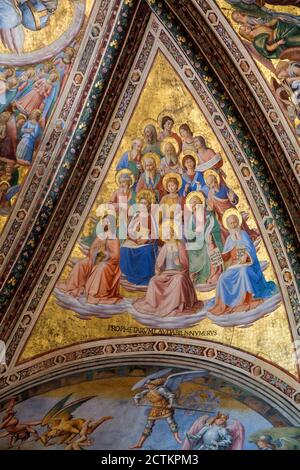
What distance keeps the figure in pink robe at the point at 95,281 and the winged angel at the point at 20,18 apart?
274 cm

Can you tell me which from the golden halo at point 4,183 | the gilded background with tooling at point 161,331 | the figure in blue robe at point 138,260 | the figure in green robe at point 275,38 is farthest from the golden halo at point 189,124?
the golden halo at point 4,183

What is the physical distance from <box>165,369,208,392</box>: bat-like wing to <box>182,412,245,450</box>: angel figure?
0.57m

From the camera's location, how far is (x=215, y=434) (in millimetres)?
15445

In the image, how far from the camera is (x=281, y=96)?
15.6 metres

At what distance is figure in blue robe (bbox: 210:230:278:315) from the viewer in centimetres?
1617

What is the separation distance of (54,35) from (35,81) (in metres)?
0.60

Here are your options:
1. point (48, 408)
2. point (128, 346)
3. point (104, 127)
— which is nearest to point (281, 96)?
point (104, 127)

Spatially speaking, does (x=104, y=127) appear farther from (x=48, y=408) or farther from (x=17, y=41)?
(x=48, y=408)

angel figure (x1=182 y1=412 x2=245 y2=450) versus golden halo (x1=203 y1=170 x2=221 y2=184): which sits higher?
golden halo (x1=203 y1=170 x2=221 y2=184)

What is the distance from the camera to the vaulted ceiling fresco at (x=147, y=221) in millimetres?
15641

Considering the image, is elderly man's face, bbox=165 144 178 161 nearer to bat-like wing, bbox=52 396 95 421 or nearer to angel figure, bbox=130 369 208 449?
angel figure, bbox=130 369 208 449

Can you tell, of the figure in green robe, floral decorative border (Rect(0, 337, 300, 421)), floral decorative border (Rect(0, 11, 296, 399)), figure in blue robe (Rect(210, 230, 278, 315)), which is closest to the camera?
the figure in green robe

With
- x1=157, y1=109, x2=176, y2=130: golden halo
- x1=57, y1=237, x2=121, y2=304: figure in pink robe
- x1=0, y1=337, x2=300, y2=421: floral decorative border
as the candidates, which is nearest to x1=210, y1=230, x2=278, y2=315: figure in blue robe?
x1=0, y1=337, x2=300, y2=421: floral decorative border

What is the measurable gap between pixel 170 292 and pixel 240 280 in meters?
0.88
